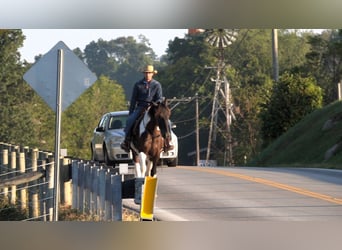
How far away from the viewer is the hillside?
20.8 meters

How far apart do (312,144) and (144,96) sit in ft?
27.5

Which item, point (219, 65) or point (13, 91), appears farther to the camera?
point (219, 65)

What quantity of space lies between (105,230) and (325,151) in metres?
9.31

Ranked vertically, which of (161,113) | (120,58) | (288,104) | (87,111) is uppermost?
(120,58)

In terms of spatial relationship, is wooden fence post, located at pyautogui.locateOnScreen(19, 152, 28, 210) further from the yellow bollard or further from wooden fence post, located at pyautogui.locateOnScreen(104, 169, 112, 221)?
the yellow bollard

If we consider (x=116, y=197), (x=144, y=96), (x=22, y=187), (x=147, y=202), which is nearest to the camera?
(x=116, y=197)

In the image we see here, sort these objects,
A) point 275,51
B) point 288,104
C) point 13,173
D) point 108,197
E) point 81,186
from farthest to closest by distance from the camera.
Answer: point 288,104 → point 275,51 → point 13,173 → point 81,186 → point 108,197

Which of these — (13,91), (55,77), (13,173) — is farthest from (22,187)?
(55,77)

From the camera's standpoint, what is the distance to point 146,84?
45.9 ft

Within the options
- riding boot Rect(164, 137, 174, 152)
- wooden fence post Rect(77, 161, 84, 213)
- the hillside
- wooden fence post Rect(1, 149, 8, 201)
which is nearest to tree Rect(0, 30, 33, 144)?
wooden fence post Rect(1, 149, 8, 201)

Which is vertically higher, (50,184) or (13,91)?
(13,91)

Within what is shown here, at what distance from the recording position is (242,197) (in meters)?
15.5

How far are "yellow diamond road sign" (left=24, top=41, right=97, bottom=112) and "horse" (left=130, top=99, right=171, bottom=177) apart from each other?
1.26 meters

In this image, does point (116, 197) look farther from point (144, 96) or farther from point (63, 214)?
point (63, 214)
